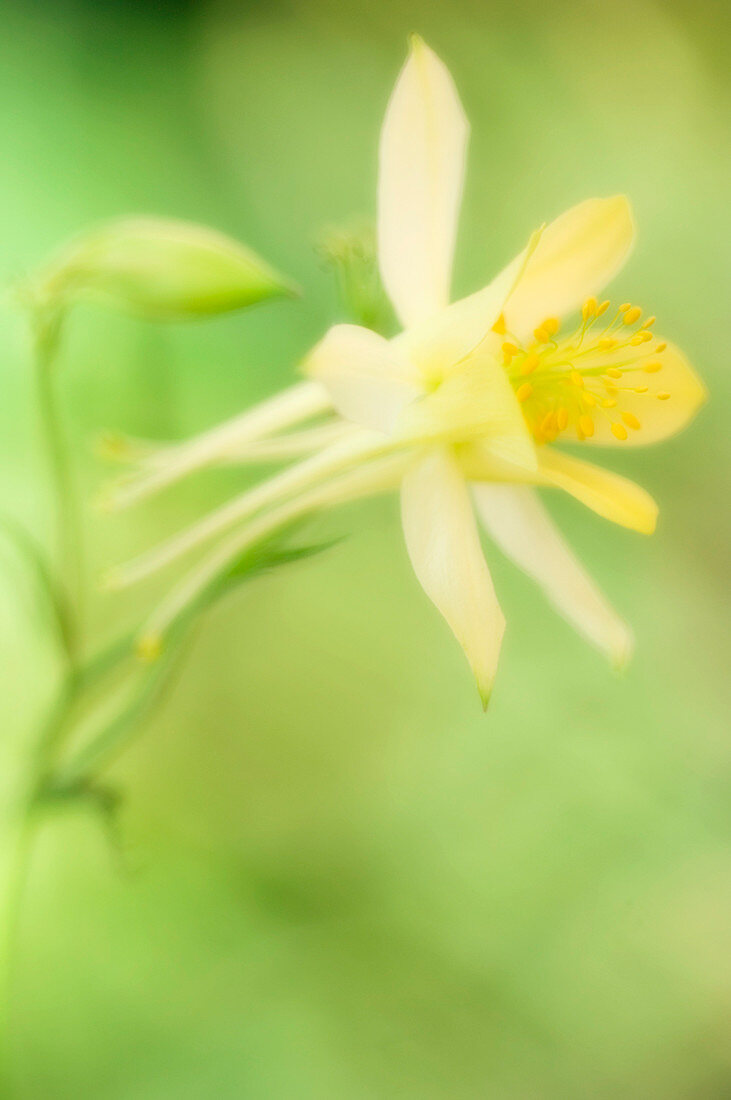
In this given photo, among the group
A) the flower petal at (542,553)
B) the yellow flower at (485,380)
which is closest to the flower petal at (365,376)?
the yellow flower at (485,380)

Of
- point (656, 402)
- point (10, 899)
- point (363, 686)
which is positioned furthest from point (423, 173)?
point (10, 899)

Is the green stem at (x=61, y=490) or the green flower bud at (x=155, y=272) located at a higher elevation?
the green flower bud at (x=155, y=272)

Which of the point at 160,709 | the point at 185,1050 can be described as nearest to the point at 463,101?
the point at 160,709

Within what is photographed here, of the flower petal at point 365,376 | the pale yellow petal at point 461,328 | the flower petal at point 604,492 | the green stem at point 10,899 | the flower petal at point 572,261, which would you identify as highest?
the flower petal at point 572,261

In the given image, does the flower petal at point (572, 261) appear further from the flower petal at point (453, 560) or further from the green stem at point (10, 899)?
the green stem at point (10, 899)

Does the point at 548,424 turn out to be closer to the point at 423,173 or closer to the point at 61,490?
the point at 423,173
